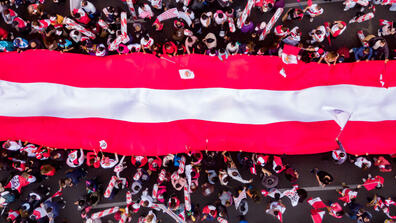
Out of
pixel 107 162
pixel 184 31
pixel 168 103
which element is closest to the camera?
pixel 184 31

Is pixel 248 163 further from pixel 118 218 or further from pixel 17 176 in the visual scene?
pixel 17 176

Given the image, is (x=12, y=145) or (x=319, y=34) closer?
(x=319, y=34)

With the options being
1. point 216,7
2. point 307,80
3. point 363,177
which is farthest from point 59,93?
point 363,177

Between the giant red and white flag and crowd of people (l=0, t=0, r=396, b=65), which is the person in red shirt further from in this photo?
the giant red and white flag

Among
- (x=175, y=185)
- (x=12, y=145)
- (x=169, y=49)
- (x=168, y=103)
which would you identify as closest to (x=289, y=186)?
(x=175, y=185)

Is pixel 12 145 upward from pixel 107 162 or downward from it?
upward

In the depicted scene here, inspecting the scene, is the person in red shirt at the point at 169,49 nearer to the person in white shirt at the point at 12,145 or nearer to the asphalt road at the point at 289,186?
the asphalt road at the point at 289,186

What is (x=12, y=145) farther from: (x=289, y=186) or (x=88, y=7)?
(x=289, y=186)

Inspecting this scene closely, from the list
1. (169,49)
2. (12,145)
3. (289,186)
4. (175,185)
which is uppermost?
(169,49)
